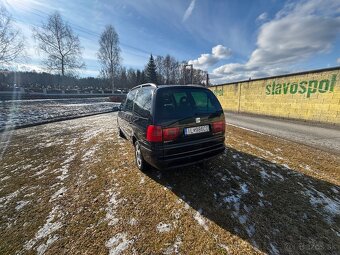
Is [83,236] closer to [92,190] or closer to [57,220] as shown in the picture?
[57,220]

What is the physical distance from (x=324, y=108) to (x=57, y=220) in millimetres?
11499

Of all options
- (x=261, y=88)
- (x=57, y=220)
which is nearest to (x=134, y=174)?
(x=57, y=220)

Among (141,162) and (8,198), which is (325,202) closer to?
(141,162)

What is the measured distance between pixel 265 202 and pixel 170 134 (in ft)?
6.06

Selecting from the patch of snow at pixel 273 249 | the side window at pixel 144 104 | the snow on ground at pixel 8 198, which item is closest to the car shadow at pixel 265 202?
the patch of snow at pixel 273 249

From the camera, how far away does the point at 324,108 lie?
862 centimetres

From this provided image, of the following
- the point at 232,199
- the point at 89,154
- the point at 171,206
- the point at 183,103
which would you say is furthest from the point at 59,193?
the point at 232,199

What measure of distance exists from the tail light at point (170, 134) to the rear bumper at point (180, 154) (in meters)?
0.13

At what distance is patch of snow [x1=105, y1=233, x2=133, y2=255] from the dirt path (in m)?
0.01

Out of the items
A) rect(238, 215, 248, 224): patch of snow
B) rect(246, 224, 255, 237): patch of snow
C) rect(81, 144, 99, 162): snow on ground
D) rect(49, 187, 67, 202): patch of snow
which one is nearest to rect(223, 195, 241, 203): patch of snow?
rect(238, 215, 248, 224): patch of snow

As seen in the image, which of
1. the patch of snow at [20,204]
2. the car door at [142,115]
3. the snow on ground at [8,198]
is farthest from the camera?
the car door at [142,115]

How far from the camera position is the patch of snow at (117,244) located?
1.89m

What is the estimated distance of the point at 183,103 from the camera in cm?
313

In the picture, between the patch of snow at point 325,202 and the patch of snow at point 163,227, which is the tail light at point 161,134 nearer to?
the patch of snow at point 163,227
